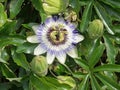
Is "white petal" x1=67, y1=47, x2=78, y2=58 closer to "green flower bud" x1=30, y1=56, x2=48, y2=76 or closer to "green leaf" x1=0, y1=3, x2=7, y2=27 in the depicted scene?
"green flower bud" x1=30, y1=56, x2=48, y2=76

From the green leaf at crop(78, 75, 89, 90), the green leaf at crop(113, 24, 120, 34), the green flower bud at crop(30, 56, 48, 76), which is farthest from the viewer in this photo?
the green leaf at crop(113, 24, 120, 34)

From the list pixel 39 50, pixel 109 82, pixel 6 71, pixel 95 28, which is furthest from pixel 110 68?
pixel 6 71

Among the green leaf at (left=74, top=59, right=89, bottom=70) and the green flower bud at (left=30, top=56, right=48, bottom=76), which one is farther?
the green leaf at (left=74, top=59, right=89, bottom=70)

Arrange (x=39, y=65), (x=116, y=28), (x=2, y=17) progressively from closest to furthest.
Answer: (x=39, y=65)
(x=2, y=17)
(x=116, y=28)

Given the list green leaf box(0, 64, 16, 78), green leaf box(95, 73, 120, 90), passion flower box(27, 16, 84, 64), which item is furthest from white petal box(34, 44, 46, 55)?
green leaf box(95, 73, 120, 90)

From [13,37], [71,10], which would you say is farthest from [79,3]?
[13,37]

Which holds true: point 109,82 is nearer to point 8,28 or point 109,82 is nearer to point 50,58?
point 50,58

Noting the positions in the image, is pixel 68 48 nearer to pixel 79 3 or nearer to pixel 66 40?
pixel 66 40
